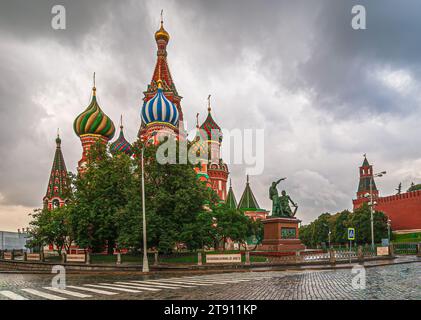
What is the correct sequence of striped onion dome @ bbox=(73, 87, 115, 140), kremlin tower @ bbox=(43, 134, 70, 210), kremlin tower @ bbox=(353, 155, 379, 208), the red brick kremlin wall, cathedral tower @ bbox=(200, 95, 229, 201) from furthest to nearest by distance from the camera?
kremlin tower @ bbox=(353, 155, 379, 208), cathedral tower @ bbox=(200, 95, 229, 201), the red brick kremlin wall, kremlin tower @ bbox=(43, 134, 70, 210), striped onion dome @ bbox=(73, 87, 115, 140)

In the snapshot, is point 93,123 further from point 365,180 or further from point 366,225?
point 365,180

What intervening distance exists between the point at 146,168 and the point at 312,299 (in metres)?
25.8

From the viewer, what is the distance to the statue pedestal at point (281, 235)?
3324cm

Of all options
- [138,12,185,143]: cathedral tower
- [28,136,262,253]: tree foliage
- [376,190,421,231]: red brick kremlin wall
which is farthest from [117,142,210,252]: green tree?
[376,190,421,231]: red brick kremlin wall

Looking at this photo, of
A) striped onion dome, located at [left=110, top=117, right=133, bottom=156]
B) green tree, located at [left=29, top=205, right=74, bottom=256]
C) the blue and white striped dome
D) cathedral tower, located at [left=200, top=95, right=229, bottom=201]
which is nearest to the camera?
green tree, located at [left=29, top=205, right=74, bottom=256]

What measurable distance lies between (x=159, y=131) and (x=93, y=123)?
14856 mm

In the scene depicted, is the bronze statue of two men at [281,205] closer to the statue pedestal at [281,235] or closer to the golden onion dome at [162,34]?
the statue pedestal at [281,235]

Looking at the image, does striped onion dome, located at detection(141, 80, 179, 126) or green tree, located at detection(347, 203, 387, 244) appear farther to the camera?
green tree, located at detection(347, 203, 387, 244)

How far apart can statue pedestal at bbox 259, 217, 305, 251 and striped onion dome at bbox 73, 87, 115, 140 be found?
3886cm

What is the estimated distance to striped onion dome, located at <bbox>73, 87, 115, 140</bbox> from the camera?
208 ft

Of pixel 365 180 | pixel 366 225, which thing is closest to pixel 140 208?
pixel 366 225

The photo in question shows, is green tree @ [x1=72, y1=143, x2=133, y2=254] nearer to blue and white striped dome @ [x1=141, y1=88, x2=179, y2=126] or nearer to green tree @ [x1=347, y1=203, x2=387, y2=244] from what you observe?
blue and white striped dome @ [x1=141, y1=88, x2=179, y2=126]

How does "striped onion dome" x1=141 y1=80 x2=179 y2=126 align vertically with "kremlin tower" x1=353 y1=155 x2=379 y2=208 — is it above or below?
above
